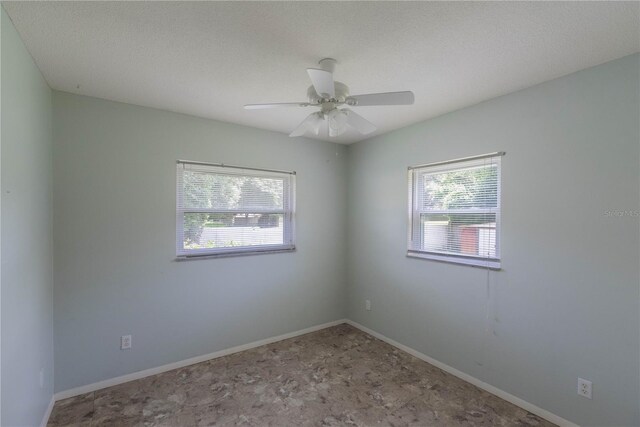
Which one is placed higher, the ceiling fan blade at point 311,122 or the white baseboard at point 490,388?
the ceiling fan blade at point 311,122

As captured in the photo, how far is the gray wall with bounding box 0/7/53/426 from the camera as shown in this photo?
1.49 meters

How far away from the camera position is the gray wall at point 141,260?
238cm

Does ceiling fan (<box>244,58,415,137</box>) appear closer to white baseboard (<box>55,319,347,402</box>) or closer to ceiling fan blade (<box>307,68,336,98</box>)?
ceiling fan blade (<box>307,68,336,98</box>)

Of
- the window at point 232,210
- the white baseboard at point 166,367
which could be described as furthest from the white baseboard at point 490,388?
the window at point 232,210

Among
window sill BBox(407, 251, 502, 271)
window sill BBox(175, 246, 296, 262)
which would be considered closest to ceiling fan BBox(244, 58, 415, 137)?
window sill BBox(407, 251, 502, 271)

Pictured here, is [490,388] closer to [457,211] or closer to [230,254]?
[457,211]

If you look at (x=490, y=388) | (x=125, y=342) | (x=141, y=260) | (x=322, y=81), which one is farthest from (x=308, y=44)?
(x=490, y=388)

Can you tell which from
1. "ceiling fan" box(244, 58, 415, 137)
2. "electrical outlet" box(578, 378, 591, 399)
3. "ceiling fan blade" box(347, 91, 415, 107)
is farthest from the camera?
"electrical outlet" box(578, 378, 591, 399)

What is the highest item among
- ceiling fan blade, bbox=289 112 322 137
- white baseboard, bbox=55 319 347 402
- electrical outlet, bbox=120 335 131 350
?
ceiling fan blade, bbox=289 112 322 137

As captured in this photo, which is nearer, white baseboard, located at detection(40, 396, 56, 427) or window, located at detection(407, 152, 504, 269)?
white baseboard, located at detection(40, 396, 56, 427)

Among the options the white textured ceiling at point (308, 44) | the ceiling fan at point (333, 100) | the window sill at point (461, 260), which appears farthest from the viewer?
the window sill at point (461, 260)

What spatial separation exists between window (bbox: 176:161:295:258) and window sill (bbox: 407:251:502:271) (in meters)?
1.47

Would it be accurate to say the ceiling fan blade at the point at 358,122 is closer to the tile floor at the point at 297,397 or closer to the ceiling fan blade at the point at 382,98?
the ceiling fan blade at the point at 382,98

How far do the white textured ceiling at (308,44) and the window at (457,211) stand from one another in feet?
2.22
